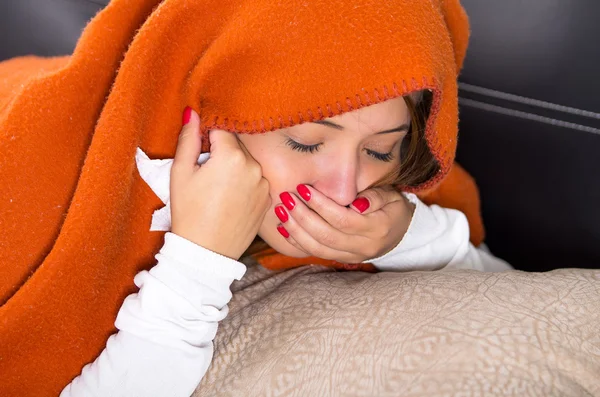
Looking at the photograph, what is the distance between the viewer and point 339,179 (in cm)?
76

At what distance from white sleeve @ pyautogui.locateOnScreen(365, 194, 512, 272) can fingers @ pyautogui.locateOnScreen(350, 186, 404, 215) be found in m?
0.08

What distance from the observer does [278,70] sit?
0.70m

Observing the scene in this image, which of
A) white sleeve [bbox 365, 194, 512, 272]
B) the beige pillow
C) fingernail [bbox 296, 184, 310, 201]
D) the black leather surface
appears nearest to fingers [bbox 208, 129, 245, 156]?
fingernail [bbox 296, 184, 310, 201]

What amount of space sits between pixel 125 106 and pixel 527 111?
30.8 inches

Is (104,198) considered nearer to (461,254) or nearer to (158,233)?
(158,233)

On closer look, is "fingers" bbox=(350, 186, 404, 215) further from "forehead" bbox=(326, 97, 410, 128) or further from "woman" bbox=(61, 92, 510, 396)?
"forehead" bbox=(326, 97, 410, 128)

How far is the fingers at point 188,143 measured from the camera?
2.43 feet

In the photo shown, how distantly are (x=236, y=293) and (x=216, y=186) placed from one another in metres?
0.19

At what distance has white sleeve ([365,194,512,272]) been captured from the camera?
0.95m

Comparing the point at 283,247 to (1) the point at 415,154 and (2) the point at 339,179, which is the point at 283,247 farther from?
(1) the point at 415,154

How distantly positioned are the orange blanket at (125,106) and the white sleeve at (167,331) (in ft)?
0.24

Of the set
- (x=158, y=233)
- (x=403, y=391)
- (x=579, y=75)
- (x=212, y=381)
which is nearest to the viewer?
(x=403, y=391)

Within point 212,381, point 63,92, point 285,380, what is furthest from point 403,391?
point 63,92

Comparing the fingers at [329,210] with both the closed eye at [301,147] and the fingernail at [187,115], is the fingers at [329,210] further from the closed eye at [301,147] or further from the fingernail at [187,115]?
the fingernail at [187,115]
